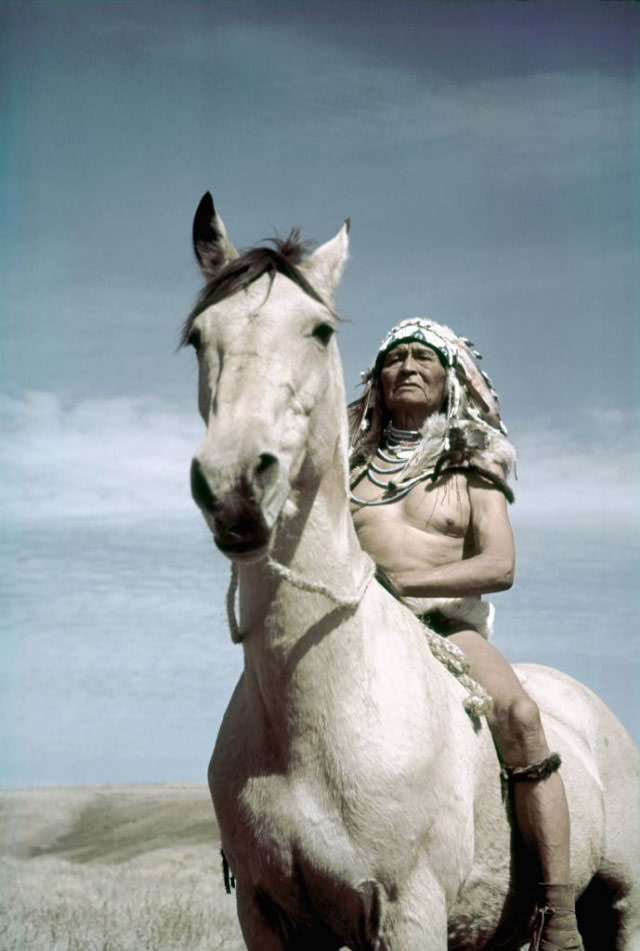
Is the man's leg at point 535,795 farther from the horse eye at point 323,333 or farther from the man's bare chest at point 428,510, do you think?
the horse eye at point 323,333

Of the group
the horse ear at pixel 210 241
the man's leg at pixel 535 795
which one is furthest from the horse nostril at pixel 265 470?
the man's leg at pixel 535 795

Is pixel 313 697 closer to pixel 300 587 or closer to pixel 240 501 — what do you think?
pixel 300 587

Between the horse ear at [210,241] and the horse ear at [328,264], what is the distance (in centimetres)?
32

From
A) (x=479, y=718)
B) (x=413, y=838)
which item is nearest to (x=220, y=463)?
(x=413, y=838)

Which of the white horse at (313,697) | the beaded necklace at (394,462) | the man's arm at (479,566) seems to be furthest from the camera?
the beaded necklace at (394,462)

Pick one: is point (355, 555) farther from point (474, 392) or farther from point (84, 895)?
point (84, 895)

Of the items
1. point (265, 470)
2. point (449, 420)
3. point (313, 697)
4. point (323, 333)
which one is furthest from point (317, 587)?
point (449, 420)

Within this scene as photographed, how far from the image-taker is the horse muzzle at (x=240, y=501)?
10.8 ft

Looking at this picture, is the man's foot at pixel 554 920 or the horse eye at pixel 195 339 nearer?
the horse eye at pixel 195 339

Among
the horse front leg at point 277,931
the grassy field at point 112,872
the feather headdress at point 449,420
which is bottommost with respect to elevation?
the grassy field at point 112,872

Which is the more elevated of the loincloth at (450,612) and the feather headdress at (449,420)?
the feather headdress at (449,420)

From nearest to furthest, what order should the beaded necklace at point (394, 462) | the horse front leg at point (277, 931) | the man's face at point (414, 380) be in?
the horse front leg at point (277, 931) < the beaded necklace at point (394, 462) < the man's face at point (414, 380)

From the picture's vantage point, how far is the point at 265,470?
11.2ft

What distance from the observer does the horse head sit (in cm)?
333
